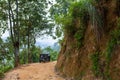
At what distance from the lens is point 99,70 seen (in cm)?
835

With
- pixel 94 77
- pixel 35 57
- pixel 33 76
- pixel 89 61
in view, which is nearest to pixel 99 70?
pixel 94 77

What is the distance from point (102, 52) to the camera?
8.45 metres

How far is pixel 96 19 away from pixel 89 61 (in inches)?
62.7

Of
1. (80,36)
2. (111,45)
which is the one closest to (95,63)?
(111,45)

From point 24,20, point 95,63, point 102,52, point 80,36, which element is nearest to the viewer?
point 102,52

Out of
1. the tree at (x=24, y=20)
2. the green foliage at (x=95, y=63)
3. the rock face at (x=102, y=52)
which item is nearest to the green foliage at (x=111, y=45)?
the rock face at (x=102, y=52)

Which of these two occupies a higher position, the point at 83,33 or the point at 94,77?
the point at 83,33

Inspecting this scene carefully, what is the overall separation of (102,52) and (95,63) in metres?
0.45

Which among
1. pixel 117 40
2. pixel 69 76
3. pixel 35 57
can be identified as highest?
pixel 117 40

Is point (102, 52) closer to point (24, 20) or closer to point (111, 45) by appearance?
point (111, 45)

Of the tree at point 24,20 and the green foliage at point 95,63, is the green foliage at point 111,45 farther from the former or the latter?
the tree at point 24,20

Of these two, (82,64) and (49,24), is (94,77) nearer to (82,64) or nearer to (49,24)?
(82,64)

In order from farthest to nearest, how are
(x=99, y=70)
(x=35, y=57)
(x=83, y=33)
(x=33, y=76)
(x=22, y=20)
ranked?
(x=35, y=57)
(x=22, y=20)
(x=33, y=76)
(x=83, y=33)
(x=99, y=70)

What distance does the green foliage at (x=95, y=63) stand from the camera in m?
8.42
